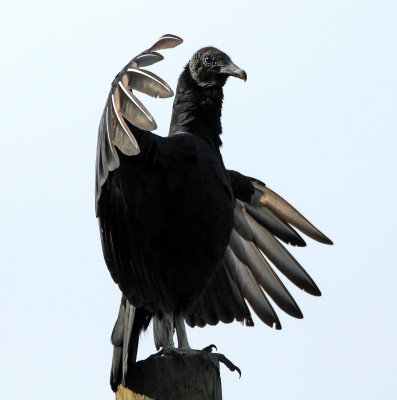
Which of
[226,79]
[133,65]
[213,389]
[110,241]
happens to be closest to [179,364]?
[213,389]

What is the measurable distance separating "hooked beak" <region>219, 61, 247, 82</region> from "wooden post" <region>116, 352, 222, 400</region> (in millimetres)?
1844

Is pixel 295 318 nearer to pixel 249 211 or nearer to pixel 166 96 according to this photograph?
pixel 249 211

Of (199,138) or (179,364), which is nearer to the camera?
(179,364)

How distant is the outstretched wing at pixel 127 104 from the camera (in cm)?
521

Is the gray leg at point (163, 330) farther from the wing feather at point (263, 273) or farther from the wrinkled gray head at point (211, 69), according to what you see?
the wrinkled gray head at point (211, 69)

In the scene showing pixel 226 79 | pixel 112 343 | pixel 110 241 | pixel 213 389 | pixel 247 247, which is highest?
pixel 226 79

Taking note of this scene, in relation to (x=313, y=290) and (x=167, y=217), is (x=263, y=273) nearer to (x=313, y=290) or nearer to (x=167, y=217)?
(x=313, y=290)

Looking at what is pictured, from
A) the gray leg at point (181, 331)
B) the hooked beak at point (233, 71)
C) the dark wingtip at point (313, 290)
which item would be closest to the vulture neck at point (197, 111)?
the hooked beak at point (233, 71)

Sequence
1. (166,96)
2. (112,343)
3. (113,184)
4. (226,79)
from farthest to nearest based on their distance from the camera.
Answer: (226,79)
(112,343)
(113,184)
(166,96)

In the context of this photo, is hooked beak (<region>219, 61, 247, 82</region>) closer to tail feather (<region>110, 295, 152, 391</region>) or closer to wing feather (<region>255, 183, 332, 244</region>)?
wing feather (<region>255, 183, 332, 244</region>)

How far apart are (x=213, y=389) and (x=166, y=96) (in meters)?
1.38

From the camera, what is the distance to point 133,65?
5.38 metres

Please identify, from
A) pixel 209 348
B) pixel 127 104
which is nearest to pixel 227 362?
pixel 209 348

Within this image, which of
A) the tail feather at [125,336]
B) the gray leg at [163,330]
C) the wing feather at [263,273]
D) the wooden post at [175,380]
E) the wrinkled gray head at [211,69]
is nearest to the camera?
the wooden post at [175,380]
